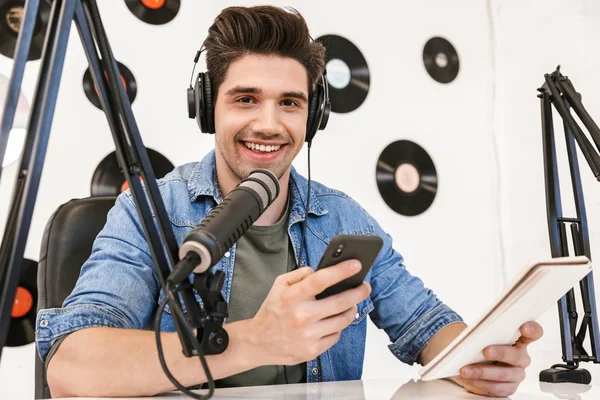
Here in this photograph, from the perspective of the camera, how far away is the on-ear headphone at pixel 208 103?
1.26 meters

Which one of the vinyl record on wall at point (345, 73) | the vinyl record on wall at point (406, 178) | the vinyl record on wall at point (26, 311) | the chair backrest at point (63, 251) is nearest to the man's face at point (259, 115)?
the chair backrest at point (63, 251)

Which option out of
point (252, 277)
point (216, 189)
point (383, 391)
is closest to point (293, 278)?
point (383, 391)

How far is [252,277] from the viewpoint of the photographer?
48.8 inches

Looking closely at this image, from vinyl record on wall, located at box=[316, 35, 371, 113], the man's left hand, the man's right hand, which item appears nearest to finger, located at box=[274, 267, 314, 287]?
the man's right hand

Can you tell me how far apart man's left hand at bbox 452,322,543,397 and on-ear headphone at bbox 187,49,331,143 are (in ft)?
2.14

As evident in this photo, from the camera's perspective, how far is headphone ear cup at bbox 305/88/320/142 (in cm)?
135

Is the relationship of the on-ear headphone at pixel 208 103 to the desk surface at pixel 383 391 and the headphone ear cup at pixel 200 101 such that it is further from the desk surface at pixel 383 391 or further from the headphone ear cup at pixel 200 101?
the desk surface at pixel 383 391

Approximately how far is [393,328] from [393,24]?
1.59 metres

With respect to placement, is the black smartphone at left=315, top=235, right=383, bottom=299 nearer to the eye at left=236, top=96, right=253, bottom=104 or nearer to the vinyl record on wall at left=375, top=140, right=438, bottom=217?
the eye at left=236, top=96, right=253, bottom=104

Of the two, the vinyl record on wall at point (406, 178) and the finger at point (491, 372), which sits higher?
the vinyl record on wall at point (406, 178)

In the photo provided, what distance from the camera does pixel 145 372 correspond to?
2.65ft

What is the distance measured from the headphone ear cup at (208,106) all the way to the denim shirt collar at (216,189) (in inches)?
4.4

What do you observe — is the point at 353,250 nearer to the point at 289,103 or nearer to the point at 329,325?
the point at 329,325

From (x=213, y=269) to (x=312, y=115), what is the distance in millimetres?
409
